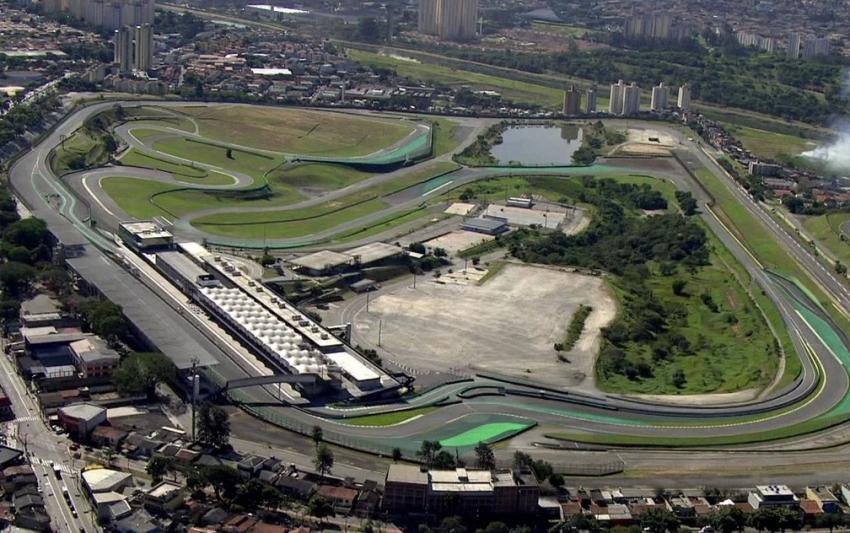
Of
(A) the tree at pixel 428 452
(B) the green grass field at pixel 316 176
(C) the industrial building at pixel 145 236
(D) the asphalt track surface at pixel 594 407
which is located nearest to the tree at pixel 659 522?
(A) the tree at pixel 428 452

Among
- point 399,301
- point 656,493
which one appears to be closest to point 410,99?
point 399,301

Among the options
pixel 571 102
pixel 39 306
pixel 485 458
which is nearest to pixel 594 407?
pixel 485 458

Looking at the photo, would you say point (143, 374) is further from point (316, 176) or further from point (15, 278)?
point (316, 176)

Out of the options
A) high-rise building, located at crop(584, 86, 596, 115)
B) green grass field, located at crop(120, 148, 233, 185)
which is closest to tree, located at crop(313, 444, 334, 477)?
green grass field, located at crop(120, 148, 233, 185)

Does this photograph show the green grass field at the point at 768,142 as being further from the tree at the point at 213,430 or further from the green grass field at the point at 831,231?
the tree at the point at 213,430

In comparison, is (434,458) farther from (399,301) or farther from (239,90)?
(239,90)

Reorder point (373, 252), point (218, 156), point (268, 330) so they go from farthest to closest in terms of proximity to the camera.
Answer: point (218, 156) → point (373, 252) → point (268, 330)

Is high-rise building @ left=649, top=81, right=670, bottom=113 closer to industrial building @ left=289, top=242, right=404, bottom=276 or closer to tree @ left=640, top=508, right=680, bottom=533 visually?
industrial building @ left=289, top=242, right=404, bottom=276
